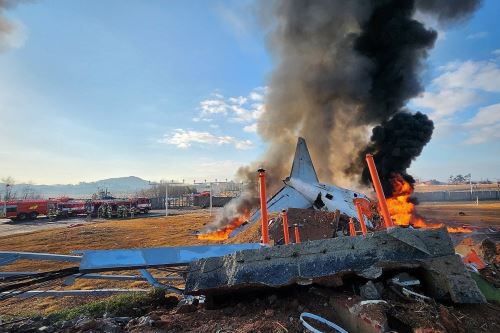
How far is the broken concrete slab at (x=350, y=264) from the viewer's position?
382cm

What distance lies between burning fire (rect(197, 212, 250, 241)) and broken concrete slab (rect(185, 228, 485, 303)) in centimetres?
1450

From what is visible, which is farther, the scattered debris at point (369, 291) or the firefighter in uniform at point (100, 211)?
the firefighter in uniform at point (100, 211)

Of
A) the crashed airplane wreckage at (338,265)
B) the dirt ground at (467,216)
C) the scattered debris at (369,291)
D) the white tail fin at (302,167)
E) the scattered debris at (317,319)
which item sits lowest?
the dirt ground at (467,216)

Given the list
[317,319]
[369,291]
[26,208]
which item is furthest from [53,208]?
[369,291]

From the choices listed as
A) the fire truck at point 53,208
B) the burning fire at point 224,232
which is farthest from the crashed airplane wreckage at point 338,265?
the fire truck at point 53,208

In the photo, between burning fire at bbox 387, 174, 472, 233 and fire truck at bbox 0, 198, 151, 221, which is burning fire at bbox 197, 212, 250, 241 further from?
fire truck at bbox 0, 198, 151, 221

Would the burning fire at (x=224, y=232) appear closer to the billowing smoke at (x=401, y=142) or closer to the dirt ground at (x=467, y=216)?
the billowing smoke at (x=401, y=142)

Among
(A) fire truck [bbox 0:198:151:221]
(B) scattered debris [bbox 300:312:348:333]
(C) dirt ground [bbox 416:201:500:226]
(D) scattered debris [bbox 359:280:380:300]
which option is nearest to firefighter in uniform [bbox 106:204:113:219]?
(A) fire truck [bbox 0:198:151:221]

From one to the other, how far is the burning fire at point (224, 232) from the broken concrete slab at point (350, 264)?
14499 mm

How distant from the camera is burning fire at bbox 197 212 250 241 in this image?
1862cm

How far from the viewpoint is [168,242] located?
18.3 m

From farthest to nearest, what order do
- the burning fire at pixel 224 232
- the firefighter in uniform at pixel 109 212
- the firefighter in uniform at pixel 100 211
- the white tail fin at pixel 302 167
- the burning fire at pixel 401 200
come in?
1. the firefighter in uniform at pixel 100 211
2. the firefighter in uniform at pixel 109 212
3. the burning fire at pixel 401 200
4. the white tail fin at pixel 302 167
5. the burning fire at pixel 224 232

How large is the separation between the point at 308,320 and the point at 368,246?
117cm

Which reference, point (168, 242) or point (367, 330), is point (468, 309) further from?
point (168, 242)
